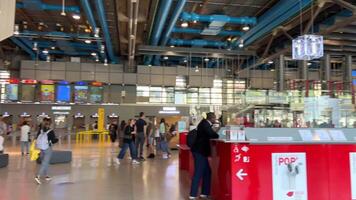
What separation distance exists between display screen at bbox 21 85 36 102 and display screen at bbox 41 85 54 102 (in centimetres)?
55

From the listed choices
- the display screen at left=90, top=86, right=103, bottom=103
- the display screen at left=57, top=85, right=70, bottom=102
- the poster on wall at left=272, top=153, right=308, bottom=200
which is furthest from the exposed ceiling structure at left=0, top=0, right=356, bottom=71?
the poster on wall at left=272, top=153, right=308, bottom=200

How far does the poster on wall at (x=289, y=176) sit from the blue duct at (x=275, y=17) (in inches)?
257

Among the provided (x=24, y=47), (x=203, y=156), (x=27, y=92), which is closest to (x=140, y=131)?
(x=203, y=156)

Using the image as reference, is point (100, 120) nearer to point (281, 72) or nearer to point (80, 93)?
point (80, 93)

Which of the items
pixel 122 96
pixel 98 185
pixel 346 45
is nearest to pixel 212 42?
pixel 346 45

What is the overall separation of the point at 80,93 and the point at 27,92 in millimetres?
3186

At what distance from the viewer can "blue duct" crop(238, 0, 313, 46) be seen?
10.4 meters

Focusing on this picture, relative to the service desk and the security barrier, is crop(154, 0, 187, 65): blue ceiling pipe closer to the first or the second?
the service desk

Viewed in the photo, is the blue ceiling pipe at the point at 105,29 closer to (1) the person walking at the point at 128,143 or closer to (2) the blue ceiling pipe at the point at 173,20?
(2) the blue ceiling pipe at the point at 173,20

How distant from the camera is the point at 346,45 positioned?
13.8 meters

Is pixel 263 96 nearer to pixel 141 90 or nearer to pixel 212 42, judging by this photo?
pixel 212 42

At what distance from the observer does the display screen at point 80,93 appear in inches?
893

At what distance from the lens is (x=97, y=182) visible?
22.1 ft

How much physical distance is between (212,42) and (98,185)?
12.2 m
